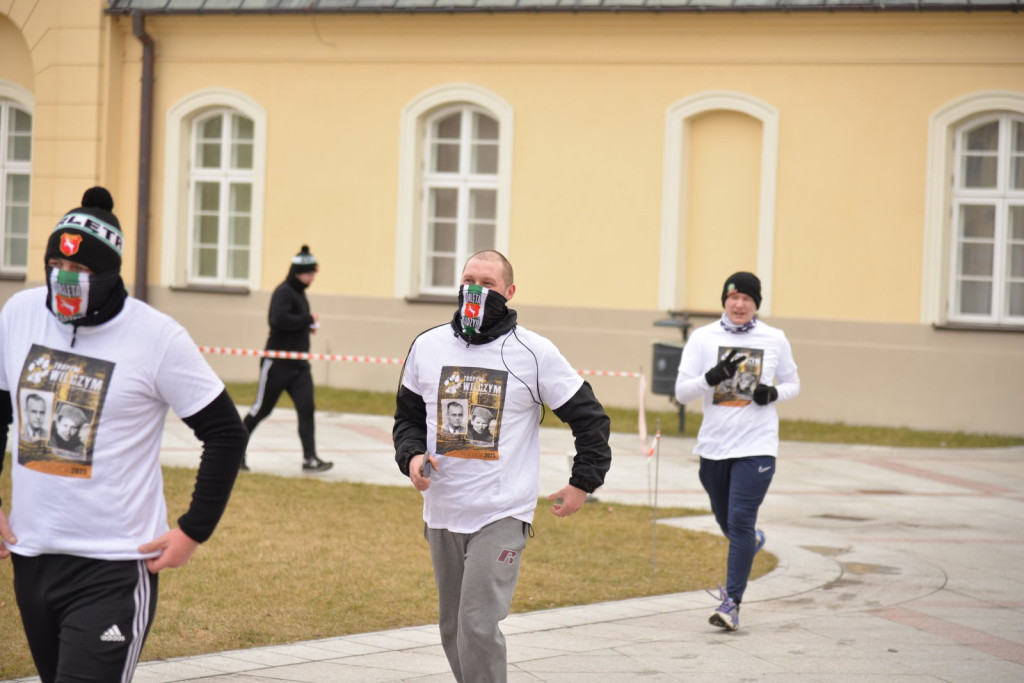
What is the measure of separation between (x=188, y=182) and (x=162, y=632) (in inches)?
579

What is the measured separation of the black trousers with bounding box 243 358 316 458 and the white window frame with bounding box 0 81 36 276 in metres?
10.7

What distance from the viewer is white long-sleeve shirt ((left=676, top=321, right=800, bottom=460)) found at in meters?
7.50

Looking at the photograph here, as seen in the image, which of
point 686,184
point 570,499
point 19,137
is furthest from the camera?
point 19,137

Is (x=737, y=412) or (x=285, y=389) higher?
(x=737, y=412)

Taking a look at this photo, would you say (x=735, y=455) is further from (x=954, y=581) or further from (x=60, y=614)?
(x=60, y=614)

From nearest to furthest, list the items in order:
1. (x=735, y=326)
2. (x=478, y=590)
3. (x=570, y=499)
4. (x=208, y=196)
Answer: (x=478, y=590), (x=570, y=499), (x=735, y=326), (x=208, y=196)

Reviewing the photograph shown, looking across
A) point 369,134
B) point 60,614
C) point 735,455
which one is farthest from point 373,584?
point 369,134

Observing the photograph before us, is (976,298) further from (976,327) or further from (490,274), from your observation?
(490,274)

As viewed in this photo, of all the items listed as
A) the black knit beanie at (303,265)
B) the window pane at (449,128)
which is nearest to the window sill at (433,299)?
the window pane at (449,128)

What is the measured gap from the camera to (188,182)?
20.7m

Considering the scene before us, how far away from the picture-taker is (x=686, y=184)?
60.2 ft

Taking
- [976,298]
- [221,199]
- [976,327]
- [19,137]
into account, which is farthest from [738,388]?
[19,137]

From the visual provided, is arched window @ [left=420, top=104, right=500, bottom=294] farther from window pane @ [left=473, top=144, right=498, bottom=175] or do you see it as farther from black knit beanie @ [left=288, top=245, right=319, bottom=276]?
black knit beanie @ [left=288, top=245, right=319, bottom=276]

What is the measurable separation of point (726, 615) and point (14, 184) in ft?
57.8
